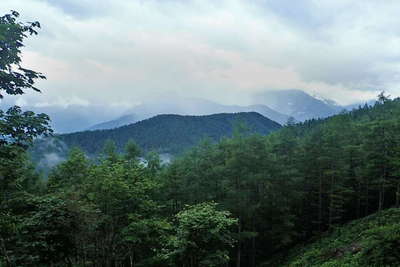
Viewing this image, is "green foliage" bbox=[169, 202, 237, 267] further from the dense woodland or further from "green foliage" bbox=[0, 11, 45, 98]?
"green foliage" bbox=[0, 11, 45, 98]

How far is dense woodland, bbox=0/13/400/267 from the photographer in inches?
298

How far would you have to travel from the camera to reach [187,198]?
2820 cm

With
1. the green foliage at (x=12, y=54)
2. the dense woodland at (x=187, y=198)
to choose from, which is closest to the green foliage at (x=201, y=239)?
the dense woodland at (x=187, y=198)

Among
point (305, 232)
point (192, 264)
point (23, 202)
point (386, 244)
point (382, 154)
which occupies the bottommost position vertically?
point (305, 232)

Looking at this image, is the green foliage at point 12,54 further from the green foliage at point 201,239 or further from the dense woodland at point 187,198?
the green foliage at point 201,239

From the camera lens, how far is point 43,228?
8578 millimetres

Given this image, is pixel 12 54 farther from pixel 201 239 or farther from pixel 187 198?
pixel 187 198

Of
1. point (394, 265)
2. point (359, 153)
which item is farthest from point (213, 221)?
point (359, 153)

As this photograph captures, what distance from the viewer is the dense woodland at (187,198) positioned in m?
7.57

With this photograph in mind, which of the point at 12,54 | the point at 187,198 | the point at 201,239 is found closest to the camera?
the point at 12,54

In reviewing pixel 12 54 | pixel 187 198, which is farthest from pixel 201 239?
pixel 187 198

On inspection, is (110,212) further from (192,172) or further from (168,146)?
(168,146)

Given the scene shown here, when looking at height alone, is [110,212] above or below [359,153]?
below

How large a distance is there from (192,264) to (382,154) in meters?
22.2
